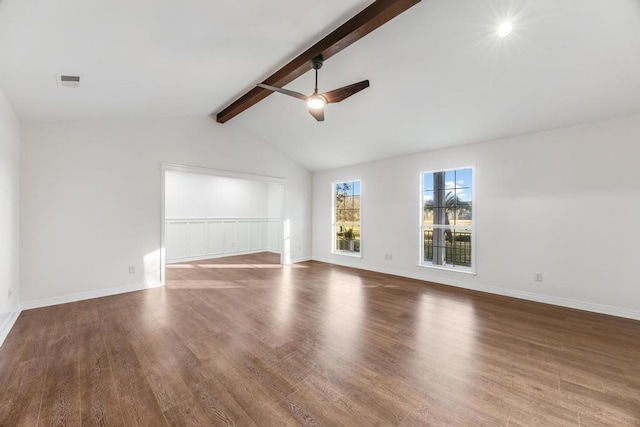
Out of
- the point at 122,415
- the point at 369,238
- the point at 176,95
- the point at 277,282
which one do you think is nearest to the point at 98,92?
the point at 176,95

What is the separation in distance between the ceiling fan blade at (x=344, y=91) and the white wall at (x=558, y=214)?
2651mm

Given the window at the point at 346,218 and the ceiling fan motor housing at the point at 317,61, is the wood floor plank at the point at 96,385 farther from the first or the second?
the window at the point at 346,218

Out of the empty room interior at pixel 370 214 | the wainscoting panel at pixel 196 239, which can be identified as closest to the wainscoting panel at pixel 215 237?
the wainscoting panel at pixel 196 239

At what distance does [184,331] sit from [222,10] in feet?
10.1

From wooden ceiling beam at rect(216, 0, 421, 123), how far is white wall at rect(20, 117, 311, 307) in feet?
6.57

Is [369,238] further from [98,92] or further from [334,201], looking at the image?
[98,92]

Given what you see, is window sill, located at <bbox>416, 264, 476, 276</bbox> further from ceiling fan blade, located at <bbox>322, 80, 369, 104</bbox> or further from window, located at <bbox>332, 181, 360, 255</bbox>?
ceiling fan blade, located at <bbox>322, 80, 369, 104</bbox>

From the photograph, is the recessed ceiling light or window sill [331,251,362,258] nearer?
the recessed ceiling light

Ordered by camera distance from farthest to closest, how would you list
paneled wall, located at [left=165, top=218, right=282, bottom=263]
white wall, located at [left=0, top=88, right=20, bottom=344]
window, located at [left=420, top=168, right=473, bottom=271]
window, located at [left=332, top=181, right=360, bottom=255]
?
paneled wall, located at [left=165, top=218, right=282, bottom=263] < window, located at [left=332, top=181, right=360, bottom=255] < window, located at [left=420, top=168, right=473, bottom=271] < white wall, located at [left=0, top=88, right=20, bottom=344]

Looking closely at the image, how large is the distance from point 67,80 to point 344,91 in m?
2.83

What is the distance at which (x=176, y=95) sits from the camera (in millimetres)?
3797

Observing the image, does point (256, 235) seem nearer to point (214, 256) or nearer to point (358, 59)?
point (214, 256)

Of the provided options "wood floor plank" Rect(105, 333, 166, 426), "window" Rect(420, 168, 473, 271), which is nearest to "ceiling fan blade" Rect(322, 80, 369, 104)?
"window" Rect(420, 168, 473, 271)

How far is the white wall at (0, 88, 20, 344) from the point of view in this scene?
2.75 meters
